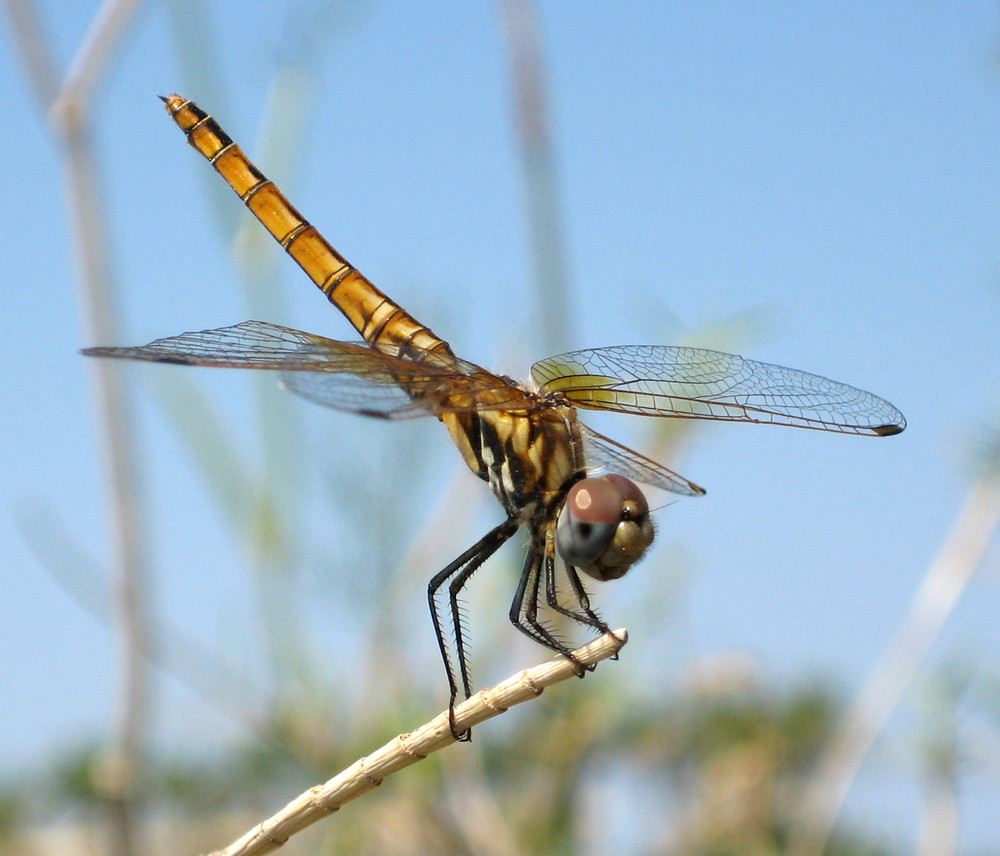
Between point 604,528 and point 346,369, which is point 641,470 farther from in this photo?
point 346,369

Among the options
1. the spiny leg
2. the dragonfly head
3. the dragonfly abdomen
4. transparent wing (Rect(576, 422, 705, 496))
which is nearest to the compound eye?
the dragonfly head

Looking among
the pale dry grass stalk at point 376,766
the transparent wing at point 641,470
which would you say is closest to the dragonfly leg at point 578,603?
the transparent wing at point 641,470

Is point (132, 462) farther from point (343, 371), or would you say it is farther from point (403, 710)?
point (403, 710)

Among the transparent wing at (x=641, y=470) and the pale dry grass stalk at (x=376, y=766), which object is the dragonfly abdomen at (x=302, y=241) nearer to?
the transparent wing at (x=641, y=470)

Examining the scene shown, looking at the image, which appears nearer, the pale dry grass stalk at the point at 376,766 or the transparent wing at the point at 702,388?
the pale dry grass stalk at the point at 376,766

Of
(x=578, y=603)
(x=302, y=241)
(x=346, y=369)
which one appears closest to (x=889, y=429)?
(x=578, y=603)

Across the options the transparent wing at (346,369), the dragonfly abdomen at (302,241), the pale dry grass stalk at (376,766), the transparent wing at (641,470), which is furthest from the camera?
the dragonfly abdomen at (302,241)

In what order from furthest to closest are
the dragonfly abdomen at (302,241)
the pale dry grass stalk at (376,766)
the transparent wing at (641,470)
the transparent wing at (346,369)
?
the dragonfly abdomen at (302,241) → the transparent wing at (641,470) → the transparent wing at (346,369) → the pale dry grass stalk at (376,766)
